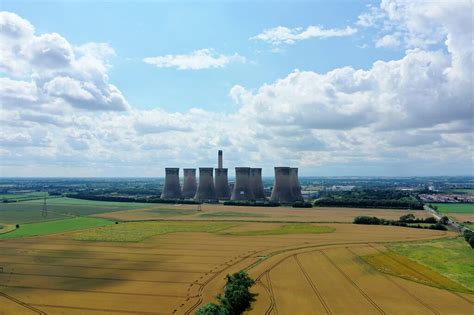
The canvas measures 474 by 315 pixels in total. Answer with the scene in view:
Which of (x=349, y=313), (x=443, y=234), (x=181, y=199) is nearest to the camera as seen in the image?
(x=349, y=313)

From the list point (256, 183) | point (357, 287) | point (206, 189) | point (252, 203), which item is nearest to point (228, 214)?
point (252, 203)

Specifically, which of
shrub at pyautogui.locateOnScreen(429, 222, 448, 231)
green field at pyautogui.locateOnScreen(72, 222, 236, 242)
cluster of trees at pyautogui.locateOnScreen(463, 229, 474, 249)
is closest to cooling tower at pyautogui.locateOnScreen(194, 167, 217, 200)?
green field at pyautogui.locateOnScreen(72, 222, 236, 242)

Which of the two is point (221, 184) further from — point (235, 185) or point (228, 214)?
point (228, 214)

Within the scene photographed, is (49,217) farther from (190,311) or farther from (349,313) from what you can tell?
(349,313)

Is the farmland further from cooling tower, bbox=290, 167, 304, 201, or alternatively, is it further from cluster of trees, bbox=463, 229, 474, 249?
cooling tower, bbox=290, 167, 304, 201

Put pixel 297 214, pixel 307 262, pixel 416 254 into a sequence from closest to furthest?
pixel 307 262 → pixel 416 254 → pixel 297 214

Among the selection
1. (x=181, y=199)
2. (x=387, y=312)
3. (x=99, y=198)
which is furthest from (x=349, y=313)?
(x=99, y=198)

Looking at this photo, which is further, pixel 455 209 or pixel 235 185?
pixel 235 185
